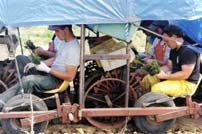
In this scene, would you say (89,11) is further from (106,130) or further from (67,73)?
(106,130)

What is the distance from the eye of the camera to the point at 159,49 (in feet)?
29.7

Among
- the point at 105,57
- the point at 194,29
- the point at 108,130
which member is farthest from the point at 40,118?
the point at 194,29

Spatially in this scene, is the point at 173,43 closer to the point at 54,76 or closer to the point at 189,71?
the point at 189,71

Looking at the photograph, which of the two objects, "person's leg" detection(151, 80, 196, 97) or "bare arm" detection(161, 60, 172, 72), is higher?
"bare arm" detection(161, 60, 172, 72)

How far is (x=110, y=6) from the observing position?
753 cm

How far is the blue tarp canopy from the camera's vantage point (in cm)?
746

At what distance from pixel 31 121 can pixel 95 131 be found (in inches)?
49.5

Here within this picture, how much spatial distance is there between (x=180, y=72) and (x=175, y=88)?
27 centimetres

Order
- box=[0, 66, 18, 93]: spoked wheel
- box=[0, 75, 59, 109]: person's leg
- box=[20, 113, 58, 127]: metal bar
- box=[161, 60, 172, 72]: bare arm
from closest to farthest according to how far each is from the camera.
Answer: box=[20, 113, 58, 127]: metal bar, box=[0, 75, 59, 109]: person's leg, box=[161, 60, 172, 72]: bare arm, box=[0, 66, 18, 93]: spoked wheel

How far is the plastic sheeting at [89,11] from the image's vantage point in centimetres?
746

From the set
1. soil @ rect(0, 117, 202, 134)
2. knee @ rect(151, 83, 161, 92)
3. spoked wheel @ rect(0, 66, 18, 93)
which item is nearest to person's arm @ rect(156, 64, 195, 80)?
knee @ rect(151, 83, 161, 92)

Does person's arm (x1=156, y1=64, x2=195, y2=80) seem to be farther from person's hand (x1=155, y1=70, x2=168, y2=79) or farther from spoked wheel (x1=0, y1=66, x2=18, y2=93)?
spoked wheel (x1=0, y1=66, x2=18, y2=93)

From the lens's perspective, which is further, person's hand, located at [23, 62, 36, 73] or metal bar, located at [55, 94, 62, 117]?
person's hand, located at [23, 62, 36, 73]

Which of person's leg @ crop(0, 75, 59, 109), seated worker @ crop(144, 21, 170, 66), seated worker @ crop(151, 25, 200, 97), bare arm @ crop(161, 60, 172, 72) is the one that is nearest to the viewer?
person's leg @ crop(0, 75, 59, 109)
